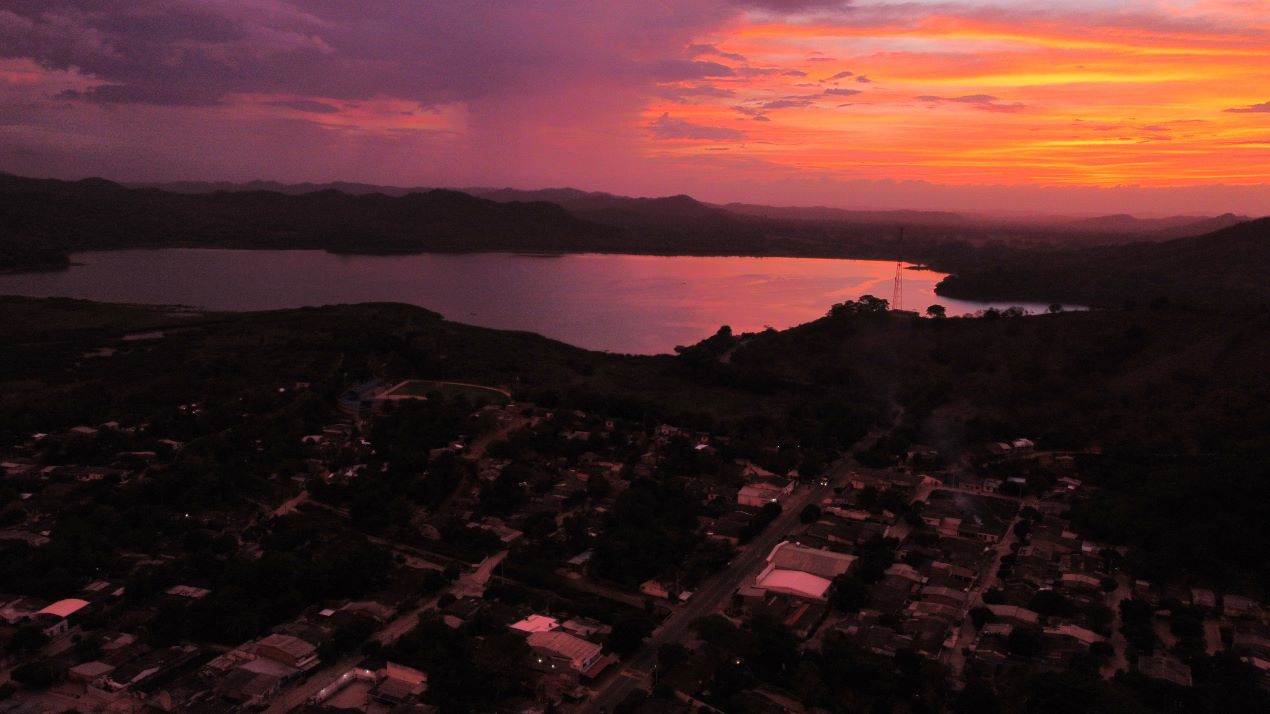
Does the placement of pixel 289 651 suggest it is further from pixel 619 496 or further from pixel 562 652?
pixel 619 496

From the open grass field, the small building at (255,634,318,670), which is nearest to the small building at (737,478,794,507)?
the open grass field

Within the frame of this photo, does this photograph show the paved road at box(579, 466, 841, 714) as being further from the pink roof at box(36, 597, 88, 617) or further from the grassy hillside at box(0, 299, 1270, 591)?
the pink roof at box(36, 597, 88, 617)

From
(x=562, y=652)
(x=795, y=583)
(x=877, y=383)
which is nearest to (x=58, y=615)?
(x=562, y=652)

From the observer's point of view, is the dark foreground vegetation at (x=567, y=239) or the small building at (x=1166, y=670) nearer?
the small building at (x=1166, y=670)

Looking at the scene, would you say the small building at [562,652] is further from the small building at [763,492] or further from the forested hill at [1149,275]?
the forested hill at [1149,275]

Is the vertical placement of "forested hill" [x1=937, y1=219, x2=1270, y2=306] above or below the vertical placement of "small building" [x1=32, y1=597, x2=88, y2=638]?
above

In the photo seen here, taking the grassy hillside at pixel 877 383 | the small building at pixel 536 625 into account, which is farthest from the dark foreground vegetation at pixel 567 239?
the small building at pixel 536 625
